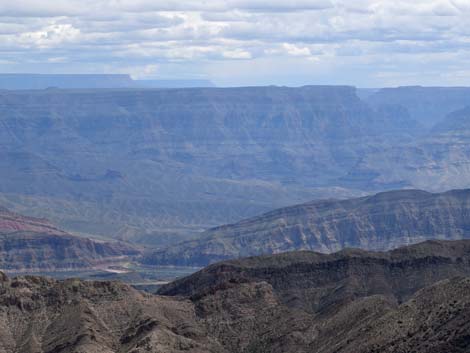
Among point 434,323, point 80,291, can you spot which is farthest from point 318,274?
point 434,323

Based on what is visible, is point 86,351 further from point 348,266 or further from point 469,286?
point 348,266

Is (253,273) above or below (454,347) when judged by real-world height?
below

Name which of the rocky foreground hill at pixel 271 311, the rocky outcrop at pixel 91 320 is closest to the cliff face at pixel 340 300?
the rocky foreground hill at pixel 271 311

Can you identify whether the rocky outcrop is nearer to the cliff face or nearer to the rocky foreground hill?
the rocky foreground hill

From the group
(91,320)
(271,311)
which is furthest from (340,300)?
(91,320)

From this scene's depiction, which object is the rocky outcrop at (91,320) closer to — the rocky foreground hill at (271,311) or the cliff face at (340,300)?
the rocky foreground hill at (271,311)

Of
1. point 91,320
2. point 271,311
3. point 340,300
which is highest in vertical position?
point 91,320

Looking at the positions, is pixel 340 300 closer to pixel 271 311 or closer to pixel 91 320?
pixel 271 311

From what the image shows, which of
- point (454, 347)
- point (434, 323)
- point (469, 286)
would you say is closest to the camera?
point (454, 347)
